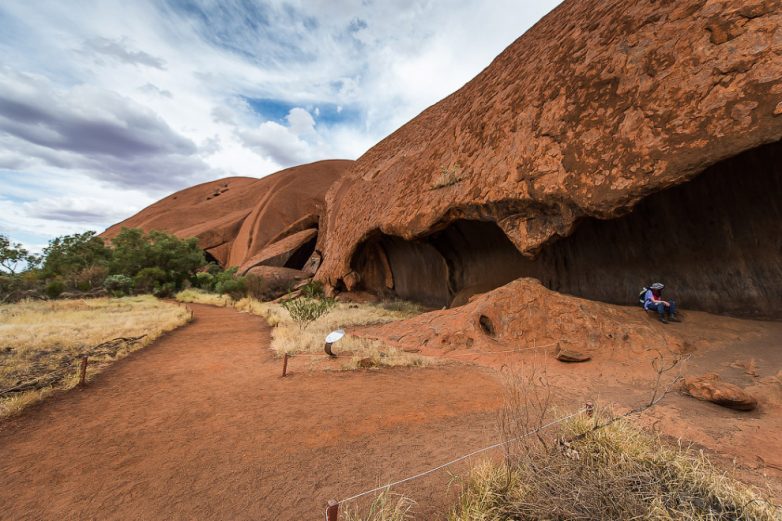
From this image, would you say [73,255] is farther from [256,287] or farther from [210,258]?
[256,287]

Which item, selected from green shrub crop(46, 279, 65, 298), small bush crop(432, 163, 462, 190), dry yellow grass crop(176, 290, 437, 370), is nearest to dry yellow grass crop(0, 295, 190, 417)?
dry yellow grass crop(176, 290, 437, 370)

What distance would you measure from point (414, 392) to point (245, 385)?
2.54 metres

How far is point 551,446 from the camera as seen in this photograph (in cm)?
279

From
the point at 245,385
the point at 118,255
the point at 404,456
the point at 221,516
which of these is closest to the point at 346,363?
the point at 245,385

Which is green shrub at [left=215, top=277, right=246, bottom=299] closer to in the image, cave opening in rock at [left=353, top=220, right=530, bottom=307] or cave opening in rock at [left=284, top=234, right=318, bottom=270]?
cave opening in rock at [left=284, top=234, right=318, bottom=270]

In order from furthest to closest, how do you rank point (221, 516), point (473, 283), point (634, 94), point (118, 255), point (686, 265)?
point (118, 255), point (473, 283), point (686, 265), point (634, 94), point (221, 516)

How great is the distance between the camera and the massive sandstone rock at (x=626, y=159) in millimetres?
5449

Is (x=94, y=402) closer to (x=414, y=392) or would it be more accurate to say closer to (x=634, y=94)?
(x=414, y=392)

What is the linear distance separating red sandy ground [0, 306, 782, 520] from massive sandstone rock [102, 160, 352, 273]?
2023 cm

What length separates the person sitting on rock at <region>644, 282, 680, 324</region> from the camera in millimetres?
6836

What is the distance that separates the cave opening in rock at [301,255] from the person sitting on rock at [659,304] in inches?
852

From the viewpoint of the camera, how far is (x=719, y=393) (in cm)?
411

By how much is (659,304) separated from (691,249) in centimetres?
172

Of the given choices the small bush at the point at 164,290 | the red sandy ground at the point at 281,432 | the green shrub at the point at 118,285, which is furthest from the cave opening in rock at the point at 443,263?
the green shrub at the point at 118,285
